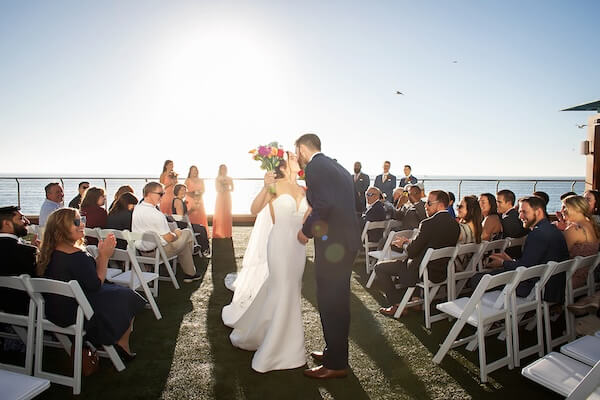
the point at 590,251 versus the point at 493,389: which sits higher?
the point at 590,251

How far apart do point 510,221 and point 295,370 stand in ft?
12.0

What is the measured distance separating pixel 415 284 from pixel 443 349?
1.10 metres

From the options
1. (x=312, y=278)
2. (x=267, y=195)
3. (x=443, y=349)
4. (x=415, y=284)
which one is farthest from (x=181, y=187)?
(x=443, y=349)

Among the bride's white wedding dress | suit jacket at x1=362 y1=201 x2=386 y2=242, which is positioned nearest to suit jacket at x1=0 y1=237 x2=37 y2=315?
the bride's white wedding dress

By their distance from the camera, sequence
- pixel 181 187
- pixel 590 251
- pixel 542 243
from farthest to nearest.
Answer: pixel 181 187, pixel 590 251, pixel 542 243

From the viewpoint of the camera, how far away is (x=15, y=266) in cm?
314

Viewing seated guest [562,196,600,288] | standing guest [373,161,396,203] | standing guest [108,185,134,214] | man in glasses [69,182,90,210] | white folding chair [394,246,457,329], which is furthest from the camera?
standing guest [373,161,396,203]

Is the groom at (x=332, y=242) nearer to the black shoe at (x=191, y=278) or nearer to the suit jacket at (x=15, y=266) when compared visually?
the suit jacket at (x=15, y=266)

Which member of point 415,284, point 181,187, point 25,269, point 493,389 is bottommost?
point 493,389

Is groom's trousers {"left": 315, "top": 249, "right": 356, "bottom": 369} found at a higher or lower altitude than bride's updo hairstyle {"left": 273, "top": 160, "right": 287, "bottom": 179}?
lower

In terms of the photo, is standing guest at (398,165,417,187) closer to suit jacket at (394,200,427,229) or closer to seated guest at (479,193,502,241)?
suit jacket at (394,200,427,229)

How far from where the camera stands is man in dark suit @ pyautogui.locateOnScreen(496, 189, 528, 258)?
5.20m

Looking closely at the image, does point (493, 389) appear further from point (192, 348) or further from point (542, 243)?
point (192, 348)

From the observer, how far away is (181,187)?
23.7 feet
